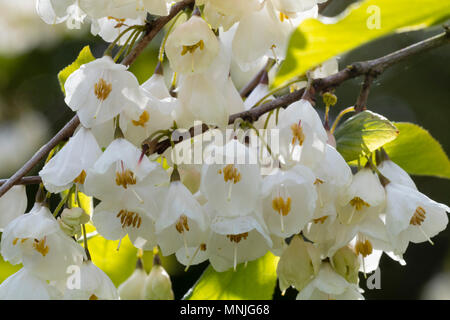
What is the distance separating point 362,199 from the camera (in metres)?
1.19

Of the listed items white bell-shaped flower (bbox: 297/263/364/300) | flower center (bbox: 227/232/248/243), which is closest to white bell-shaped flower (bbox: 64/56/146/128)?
flower center (bbox: 227/232/248/243)

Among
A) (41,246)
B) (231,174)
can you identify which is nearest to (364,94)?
(231,174)

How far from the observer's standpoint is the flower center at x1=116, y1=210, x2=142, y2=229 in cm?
120

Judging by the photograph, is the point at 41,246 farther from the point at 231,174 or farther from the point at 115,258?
the point at 115,258

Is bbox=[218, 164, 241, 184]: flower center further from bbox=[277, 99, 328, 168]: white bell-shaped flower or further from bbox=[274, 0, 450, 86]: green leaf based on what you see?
bbox=[274, 0, 450, 86]: green leaf

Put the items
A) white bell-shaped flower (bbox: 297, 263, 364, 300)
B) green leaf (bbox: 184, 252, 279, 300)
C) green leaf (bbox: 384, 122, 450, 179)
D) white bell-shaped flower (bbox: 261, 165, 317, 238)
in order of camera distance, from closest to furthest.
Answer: white bell-shaped flower (bbox: 261, 165, 317, 238) → white bell-shaped flower (bbox: 297, 263, 364, 300) → green leaf (bbox: 384, 122, 450, 179) → green leaf (bbox: 184, 252, 279, 300)

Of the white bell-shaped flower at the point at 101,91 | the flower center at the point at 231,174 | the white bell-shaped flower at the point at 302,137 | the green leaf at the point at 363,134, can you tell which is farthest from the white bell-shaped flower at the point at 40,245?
the green leaf at the point at 363,134

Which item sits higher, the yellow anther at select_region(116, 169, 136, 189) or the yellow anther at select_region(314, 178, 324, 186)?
the yellow anther at select_region(116, 169, 136, 189)

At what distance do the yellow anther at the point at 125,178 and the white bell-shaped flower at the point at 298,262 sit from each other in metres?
0.36

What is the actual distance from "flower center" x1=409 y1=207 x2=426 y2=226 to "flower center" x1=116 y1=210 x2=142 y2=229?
1.75 ft

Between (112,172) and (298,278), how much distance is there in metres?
0.45

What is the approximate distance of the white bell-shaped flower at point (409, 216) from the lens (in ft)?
3.87

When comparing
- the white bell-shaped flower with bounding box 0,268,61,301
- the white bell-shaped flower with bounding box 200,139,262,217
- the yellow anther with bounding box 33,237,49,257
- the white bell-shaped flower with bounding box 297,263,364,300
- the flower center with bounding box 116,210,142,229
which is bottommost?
the white bell-shaped flower with bounding box 297,263,364,300
